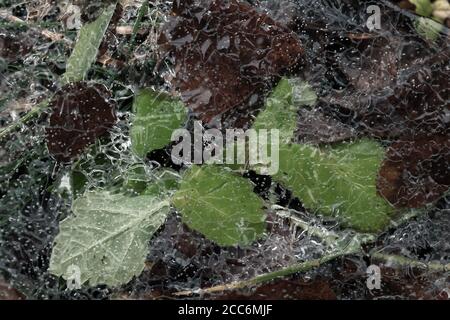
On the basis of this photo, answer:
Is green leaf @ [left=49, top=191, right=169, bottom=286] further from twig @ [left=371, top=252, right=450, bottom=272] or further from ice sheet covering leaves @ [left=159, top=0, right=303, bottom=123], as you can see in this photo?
twig @ [left=371, top=252, right=450, bottom=272]

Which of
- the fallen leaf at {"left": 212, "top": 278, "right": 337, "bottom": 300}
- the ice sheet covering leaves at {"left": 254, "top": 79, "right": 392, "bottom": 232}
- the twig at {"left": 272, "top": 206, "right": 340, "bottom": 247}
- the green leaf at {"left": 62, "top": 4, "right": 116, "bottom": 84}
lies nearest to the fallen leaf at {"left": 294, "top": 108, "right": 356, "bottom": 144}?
the ice sheet covering leaves at {"left": 254, "top": 79, "right": 392, "bottom": 232}

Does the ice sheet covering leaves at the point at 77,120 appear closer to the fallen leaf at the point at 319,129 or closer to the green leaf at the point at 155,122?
the green leaf at the point at 155,122

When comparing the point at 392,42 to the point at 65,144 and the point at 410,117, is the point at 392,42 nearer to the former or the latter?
the point at 410,117

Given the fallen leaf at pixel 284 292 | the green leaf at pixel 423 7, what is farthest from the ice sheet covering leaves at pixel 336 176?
the green leaf at pixel 423 7

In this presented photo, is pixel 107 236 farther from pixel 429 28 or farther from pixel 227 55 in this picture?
pixel 429 28

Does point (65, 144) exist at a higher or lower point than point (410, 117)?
lower
